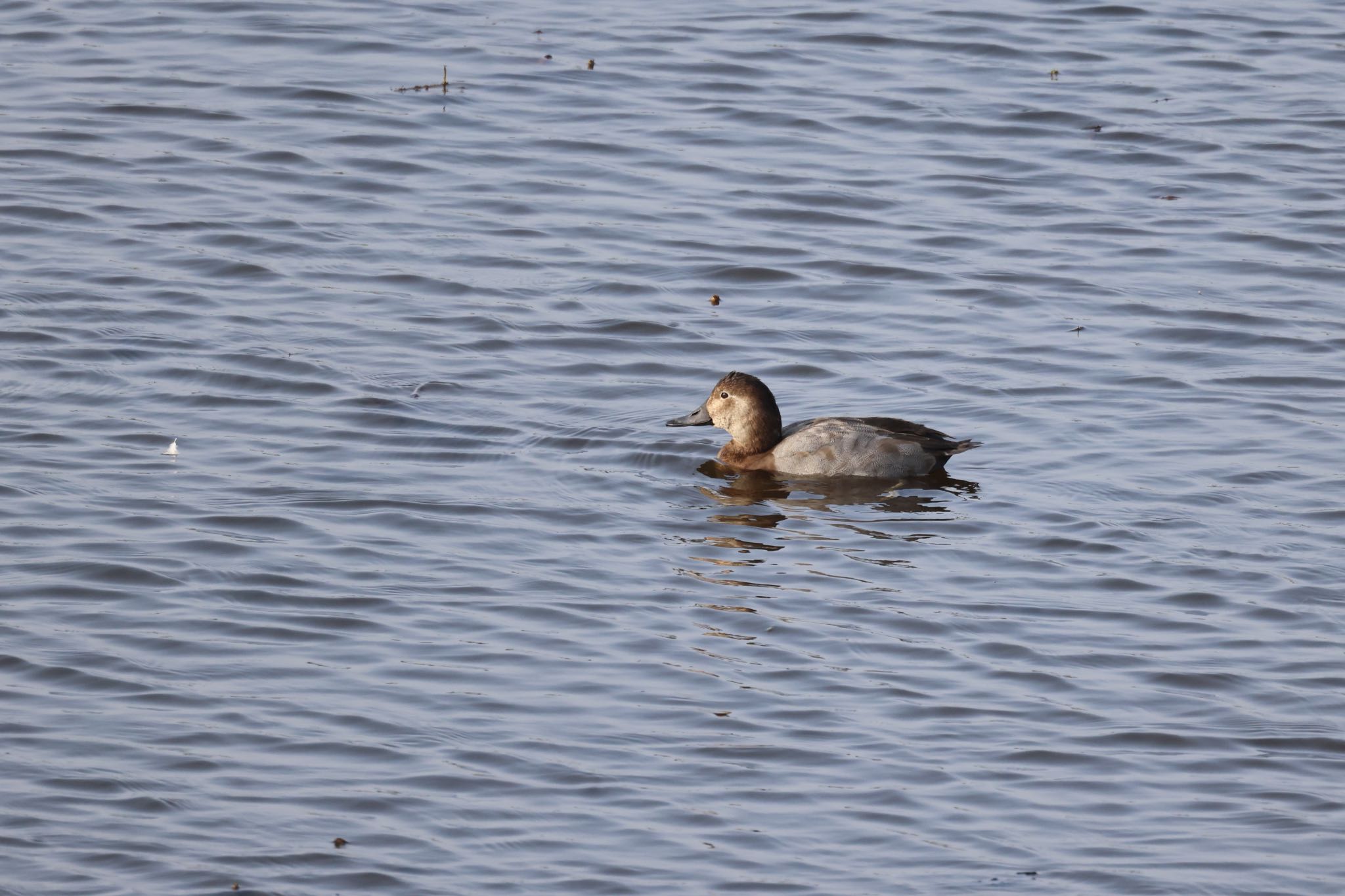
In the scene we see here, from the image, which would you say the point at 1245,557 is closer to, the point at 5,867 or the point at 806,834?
the point at 806,834

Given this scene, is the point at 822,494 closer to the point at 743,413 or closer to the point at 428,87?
the point at 743,413

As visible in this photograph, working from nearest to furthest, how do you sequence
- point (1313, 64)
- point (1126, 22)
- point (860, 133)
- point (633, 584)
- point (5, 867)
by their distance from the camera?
point (5, 867), point (633, 584), point (860, 133), point (1313, 64), point (1126, 22)

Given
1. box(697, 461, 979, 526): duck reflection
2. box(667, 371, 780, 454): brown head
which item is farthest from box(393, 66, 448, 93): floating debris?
box(697, 461, 979, 526): duck reflection

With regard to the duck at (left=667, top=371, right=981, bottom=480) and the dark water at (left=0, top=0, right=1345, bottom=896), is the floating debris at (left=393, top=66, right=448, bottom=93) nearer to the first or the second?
the dark water at (left=0, top=0, right=1345, bottom=896)

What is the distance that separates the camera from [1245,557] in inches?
352

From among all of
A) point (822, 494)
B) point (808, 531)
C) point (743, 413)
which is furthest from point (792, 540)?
point (743, 413)

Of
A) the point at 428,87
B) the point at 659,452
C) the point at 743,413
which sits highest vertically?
the point at 428,87

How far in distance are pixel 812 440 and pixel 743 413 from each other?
0.40 meters

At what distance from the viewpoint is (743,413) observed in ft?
34.4

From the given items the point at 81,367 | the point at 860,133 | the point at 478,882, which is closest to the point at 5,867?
the point at 478,882

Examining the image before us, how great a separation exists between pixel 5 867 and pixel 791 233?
27.5 ft

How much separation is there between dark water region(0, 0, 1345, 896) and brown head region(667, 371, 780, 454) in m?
0.28

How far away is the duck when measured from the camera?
10109 millimetres

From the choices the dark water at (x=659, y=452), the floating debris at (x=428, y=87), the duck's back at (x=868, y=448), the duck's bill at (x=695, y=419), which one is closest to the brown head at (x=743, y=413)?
the duck's bill at (x=695, y=419)
